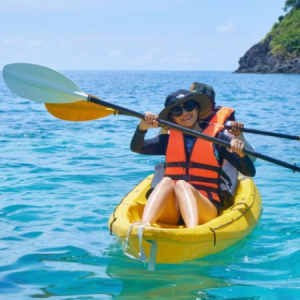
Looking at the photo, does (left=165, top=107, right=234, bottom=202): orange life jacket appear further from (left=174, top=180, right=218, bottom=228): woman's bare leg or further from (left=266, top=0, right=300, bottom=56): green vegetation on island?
(left=266, top=0, right=300, bottom=56): green vegetation on island

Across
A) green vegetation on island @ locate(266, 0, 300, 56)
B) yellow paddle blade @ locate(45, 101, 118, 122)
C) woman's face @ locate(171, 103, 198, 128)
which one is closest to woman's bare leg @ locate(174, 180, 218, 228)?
woman's face @ locate(171, 103, 198, 128)

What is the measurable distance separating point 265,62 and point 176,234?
217ft

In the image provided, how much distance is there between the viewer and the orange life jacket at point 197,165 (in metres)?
4.76

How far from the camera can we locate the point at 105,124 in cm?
1346

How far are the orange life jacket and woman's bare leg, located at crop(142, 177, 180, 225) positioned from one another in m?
0.33

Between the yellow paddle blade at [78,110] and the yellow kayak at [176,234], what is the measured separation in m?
0.86

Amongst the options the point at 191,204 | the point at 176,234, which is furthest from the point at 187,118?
the point at 176,234

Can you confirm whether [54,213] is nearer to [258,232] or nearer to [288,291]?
[258,232]

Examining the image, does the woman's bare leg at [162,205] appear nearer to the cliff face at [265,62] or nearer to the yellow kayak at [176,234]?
the yellow kayak at [176,234]

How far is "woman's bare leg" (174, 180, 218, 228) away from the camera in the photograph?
14.1 feet

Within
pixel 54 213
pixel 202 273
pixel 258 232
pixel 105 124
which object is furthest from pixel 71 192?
pixel 105 124

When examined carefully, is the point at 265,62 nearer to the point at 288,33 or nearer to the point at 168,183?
the point at 288,33

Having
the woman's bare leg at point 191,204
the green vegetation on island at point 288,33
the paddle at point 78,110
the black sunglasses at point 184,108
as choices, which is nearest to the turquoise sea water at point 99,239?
the woman's bare leg at point 191,204

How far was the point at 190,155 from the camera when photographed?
4.80 meters
